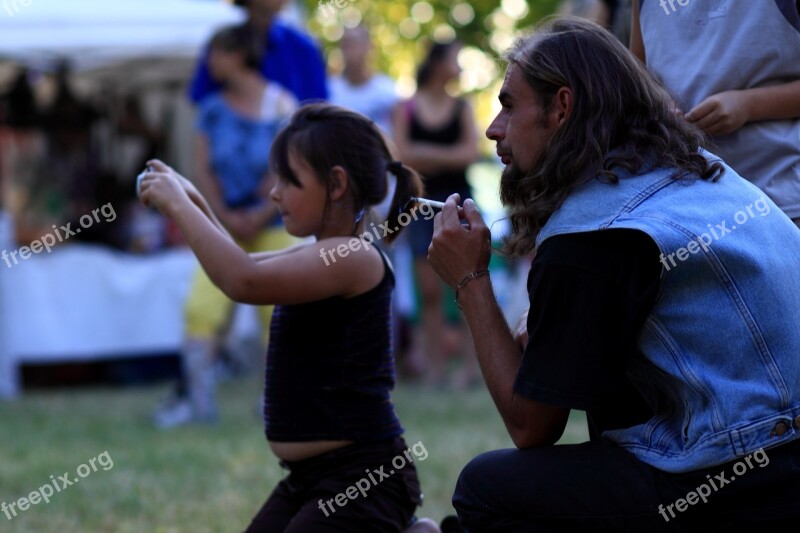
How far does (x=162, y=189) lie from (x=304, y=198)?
35 centimetres

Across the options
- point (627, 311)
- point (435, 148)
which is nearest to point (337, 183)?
point (627, 311)

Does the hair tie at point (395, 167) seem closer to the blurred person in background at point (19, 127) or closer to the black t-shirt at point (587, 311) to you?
the black t-shirt at point (587, 311)

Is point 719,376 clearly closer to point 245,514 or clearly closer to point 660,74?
point 660,74

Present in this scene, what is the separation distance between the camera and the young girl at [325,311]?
2.58 metres

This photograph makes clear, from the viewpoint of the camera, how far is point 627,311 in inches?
74.0

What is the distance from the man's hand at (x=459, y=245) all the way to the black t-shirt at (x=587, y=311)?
19 centimetres

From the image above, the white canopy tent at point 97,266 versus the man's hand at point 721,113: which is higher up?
the man's hand at point 721,113

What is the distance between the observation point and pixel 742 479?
6.30 feet

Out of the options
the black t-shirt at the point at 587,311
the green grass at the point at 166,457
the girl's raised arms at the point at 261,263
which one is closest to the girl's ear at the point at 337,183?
the girl's raised arms at the point at 261,263

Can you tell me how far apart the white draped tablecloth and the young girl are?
16.2 feet

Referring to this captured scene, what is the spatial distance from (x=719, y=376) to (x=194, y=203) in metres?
1.36

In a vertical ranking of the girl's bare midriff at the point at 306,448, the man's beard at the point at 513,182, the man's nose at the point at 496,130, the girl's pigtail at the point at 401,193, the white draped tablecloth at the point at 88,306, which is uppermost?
the man's nose at the point at 496,130

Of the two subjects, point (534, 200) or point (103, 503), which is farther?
point (103, 503)

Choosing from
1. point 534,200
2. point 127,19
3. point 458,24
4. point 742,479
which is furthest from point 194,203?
point 458,24
